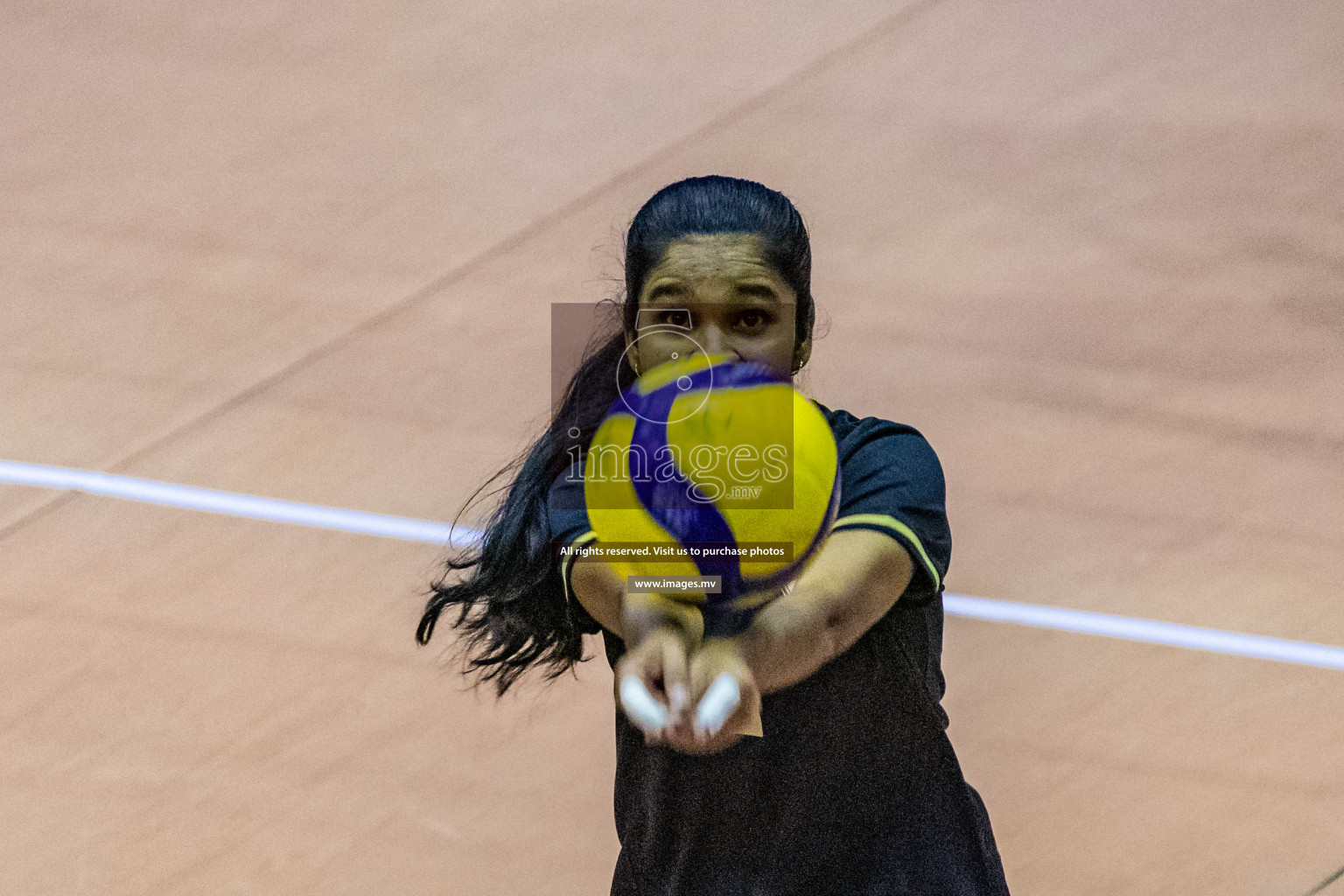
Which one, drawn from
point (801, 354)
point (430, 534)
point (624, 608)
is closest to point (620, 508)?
point (624, 608)

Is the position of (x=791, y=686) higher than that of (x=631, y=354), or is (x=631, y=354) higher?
(x=631, y=354)

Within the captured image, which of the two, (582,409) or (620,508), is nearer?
(620,508)

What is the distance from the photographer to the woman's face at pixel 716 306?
610 mm

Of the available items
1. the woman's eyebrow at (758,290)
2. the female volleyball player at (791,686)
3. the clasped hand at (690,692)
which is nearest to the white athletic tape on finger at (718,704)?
the clasped hand at (690,692)

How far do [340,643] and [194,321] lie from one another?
0.40 m

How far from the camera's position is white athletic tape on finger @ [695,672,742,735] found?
18.3 inches

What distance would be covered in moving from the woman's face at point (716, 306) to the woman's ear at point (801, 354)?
0.06 feet

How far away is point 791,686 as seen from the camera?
630mm

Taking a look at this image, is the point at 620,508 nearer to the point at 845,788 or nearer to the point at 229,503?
the point at 845,788

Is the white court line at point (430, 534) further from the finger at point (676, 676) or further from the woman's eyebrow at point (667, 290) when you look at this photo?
the finger at point (676, 676)

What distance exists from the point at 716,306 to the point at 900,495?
117 mm

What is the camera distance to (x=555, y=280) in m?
1.44

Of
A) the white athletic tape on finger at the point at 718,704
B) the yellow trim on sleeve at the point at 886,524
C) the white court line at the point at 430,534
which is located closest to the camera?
the white athletic tape on finger at the point at 718,704

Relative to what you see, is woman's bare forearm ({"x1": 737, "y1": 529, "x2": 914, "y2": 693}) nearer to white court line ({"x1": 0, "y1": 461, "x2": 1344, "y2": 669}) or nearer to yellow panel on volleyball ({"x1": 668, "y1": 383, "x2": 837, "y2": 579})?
yellow panel on volleyball ({"x1": 668, "y1": 383, "x2": 837, "y2": 579})
